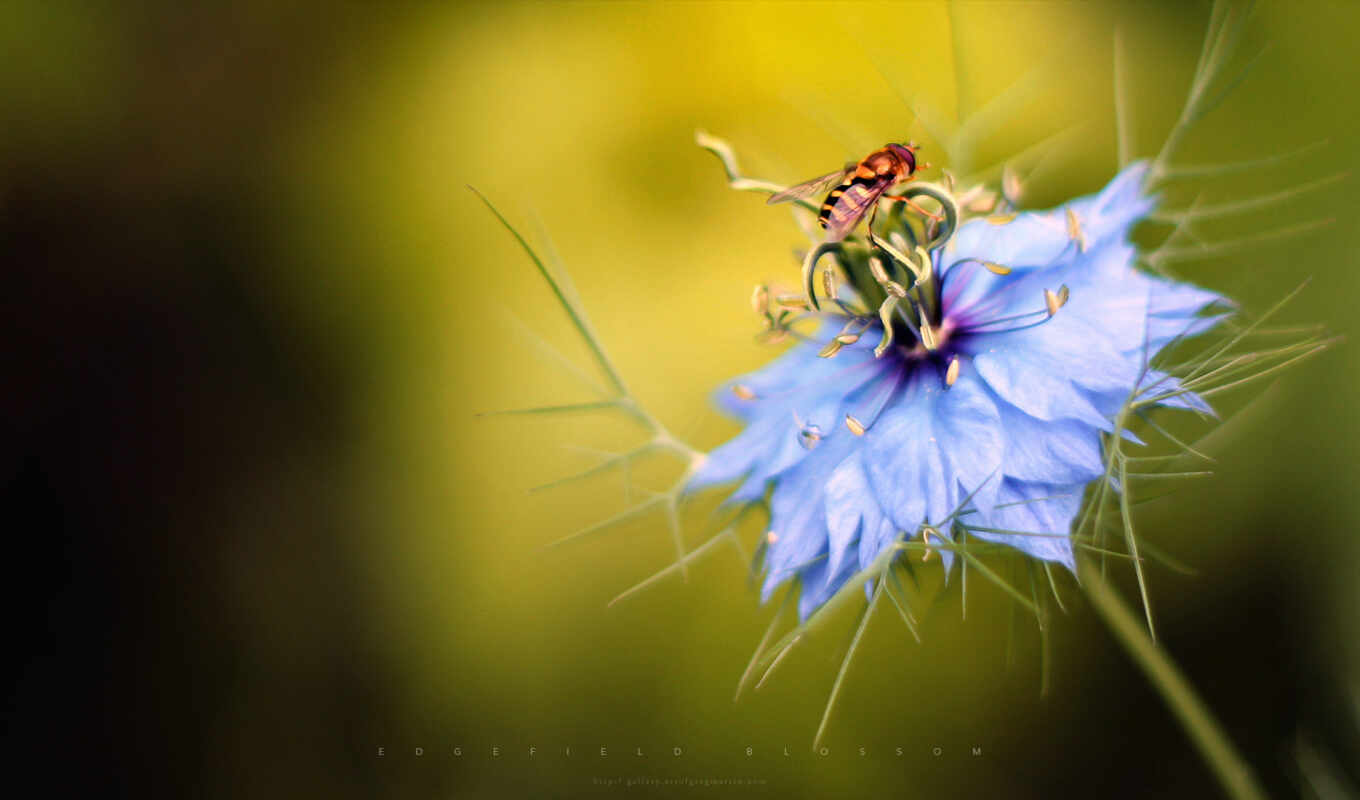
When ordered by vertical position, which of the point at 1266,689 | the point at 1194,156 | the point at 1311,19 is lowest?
the point at 1266,689

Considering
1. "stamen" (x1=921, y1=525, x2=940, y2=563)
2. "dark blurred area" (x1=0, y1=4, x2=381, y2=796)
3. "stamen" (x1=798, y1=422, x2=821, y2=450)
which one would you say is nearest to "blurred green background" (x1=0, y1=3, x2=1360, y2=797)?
"dark blurred area" (x1=0, y1=4, x2=381, y2=796)

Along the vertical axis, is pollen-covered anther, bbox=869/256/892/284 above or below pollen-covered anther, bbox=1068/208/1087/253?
above

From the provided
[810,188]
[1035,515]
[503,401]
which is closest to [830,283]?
[810,188]

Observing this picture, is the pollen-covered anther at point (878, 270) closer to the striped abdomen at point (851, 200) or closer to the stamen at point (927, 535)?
the striped abdomen at point (851, 200)

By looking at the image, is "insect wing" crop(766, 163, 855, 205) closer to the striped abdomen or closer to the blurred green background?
the striped abdomen

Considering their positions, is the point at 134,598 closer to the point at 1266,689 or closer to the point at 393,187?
the point at 393,187

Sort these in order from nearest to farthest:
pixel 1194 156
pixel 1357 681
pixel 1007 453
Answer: pixel 1007 453, pixel 1357 681, pixel 1194 156

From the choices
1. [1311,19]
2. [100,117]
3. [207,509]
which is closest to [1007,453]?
[1311,19]
